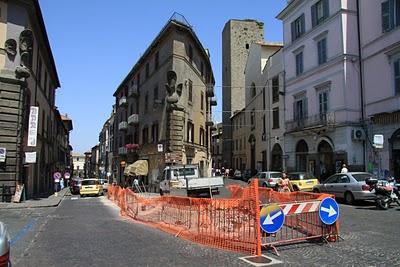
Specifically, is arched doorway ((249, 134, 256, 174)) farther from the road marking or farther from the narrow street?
the narrow street

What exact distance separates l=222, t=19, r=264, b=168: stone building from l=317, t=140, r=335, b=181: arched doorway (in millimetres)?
34531

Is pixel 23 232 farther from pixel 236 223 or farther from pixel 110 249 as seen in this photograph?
pixel 236 223

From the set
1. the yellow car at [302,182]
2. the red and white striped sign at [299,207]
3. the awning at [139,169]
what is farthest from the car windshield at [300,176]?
the awning at [139,169]

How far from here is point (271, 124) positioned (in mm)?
45062

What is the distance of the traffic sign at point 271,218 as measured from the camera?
8961mm

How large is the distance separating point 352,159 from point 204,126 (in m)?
17.0

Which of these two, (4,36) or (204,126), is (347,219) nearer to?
(4,36)

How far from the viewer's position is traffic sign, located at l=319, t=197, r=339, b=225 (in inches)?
386

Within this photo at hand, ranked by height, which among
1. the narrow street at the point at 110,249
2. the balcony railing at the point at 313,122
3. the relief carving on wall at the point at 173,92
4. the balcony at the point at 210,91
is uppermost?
the balcony at the point at 210,91

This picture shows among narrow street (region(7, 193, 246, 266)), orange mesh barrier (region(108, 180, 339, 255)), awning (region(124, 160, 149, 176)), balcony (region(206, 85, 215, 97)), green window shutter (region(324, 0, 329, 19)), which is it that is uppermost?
green window shutter (region(324, 0, 329, 19))

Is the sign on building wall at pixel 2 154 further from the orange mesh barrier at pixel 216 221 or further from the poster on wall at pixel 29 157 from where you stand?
the orange mesh barrier at pixel 216 221

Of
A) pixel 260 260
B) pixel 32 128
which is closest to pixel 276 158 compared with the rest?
pixel 32 128

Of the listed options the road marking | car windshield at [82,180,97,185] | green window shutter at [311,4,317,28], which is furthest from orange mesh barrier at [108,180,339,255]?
car windshield at [82,180,97,185]

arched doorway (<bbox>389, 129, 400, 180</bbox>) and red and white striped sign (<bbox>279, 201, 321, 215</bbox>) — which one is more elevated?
arched doorway (<bbox>389, 129, 400, 180</bbox>)
